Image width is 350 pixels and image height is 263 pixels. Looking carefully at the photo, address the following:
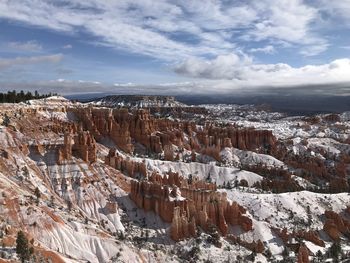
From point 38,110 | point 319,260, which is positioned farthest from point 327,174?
point 38,110

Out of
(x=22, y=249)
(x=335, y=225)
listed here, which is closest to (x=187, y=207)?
(x=335, y=225)

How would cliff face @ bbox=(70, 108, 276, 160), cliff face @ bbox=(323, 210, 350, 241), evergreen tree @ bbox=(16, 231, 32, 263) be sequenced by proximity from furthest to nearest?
cliff face @ bbox=(70, 108, 276, 160) → cliff face @ bbox=(323, 210, 350, 241) → evergreen tree @ bbox=(16, 231, 32, 263)

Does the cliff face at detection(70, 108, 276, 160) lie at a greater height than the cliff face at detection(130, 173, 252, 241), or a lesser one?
greater

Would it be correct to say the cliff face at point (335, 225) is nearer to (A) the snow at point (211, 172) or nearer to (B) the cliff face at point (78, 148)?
(A) the snow at point (211, 172)

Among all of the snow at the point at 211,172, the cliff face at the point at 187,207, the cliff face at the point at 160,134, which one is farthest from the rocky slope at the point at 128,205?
the cliff face at the point at 160,134

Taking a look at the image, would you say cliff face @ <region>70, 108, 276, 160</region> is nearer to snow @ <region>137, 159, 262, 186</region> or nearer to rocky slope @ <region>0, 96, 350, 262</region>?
rocky slope @ <region>0, 96, 350, 262</region>

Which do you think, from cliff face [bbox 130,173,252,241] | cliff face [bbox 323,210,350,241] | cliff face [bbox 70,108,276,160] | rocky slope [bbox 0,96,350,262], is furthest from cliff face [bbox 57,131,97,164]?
cliff face [bbox 323,210,350,241]

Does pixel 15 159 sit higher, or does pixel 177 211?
pixel 15 159

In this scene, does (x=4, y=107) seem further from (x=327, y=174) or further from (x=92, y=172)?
(x=327, y=174)

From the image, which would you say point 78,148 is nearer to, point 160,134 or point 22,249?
point 22,249
